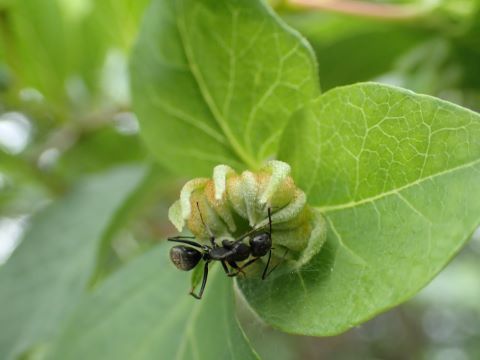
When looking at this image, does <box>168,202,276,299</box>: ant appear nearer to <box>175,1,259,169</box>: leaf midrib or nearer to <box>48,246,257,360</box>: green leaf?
<box>48,246,257,360</box>: green leaf

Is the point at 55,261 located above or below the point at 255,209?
below

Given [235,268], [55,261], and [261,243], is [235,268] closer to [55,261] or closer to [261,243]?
[261,243]

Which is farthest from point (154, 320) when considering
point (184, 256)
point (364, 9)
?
point (364, 9)

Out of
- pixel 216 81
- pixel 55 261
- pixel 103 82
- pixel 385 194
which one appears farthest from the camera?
pixel 103 82

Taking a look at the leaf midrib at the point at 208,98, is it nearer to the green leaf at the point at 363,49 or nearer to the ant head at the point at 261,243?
the ant head at the point at 261,243

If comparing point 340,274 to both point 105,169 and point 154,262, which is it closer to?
point 154,262

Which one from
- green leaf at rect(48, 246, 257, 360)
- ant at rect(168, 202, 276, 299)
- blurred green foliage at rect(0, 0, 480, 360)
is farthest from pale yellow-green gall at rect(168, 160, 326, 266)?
blurred green foliage at rect(0, 0, 480, 360)
